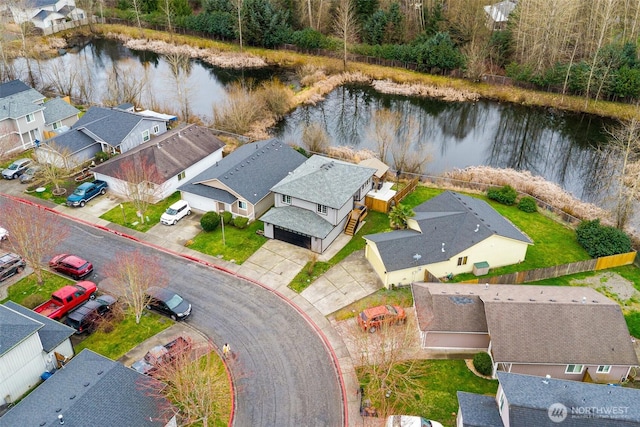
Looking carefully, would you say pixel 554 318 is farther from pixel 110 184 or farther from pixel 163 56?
pixel 163 56

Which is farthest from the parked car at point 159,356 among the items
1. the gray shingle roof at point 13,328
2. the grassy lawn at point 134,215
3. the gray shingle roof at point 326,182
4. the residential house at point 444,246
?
the gray shingle roof at point 326,182

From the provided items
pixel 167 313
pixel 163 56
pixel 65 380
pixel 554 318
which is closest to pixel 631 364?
pixel 554 318

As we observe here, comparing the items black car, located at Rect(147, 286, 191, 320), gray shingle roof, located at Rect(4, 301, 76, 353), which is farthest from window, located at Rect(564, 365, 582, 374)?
gray shingle roof, located at Rect(4, 301, 76, 353)

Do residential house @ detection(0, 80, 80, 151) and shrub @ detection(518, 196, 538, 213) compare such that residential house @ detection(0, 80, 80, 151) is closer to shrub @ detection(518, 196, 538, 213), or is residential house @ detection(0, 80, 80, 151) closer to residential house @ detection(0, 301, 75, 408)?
residential house @ detection(0, 301, 75, 408)

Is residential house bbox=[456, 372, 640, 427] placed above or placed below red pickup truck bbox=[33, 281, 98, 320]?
above

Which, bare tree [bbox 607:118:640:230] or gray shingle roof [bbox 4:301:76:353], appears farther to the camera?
bare tree [bbox 607:118:640:230]
